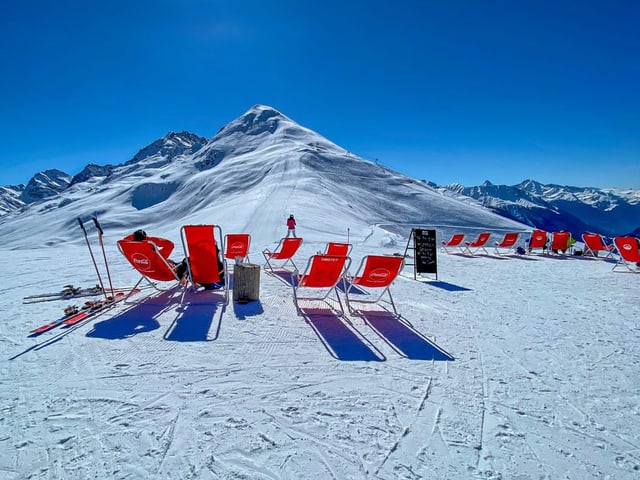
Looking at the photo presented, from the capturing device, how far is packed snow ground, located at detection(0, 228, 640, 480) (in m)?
2.26

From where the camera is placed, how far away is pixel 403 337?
4508 millimetres

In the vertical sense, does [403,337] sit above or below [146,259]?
below

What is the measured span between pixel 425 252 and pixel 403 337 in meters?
4.90

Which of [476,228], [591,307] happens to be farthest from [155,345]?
[476,228]

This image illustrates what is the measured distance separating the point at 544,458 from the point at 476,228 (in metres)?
37.7

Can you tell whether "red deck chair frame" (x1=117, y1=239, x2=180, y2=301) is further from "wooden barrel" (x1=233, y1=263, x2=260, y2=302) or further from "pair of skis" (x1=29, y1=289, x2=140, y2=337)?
"wooden barrel" (x1=233, y1=263, x2=260, y2=302)

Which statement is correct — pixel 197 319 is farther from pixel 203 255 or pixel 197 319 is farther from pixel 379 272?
pixel 379 272

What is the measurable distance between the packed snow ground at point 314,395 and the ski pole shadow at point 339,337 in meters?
0.03

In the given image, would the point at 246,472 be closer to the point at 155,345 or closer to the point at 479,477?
the point at 479,477

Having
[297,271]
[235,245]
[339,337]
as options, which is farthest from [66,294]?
[339,337]

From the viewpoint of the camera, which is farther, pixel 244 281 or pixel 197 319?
pixel 244 281

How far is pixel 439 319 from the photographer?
531 cm

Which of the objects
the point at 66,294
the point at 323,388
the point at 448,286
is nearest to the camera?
the point at 323,388

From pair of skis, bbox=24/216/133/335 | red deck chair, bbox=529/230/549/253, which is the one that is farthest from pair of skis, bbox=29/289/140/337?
red deck chair, bbox=529/230/549/253
